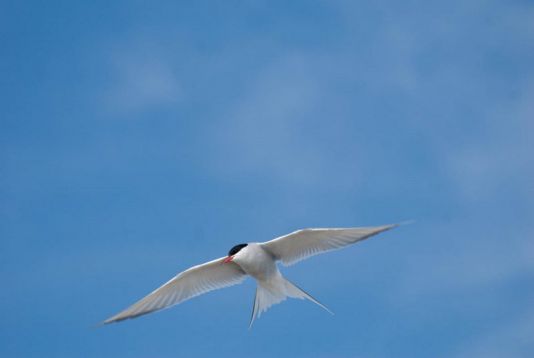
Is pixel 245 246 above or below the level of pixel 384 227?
above

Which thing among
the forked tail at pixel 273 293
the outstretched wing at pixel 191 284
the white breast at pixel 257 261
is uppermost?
the outstretched wing at pixel 191 284

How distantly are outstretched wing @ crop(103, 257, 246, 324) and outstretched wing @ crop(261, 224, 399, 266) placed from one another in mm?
837

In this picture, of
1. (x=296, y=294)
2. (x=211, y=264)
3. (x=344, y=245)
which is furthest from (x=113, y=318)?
(x=344, y=245)

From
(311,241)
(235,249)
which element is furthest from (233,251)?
(311,241)

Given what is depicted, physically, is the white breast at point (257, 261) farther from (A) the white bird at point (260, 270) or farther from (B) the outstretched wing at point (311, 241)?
(B) the outstretched wing at point (311, 241)

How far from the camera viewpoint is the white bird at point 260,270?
10.3 meters

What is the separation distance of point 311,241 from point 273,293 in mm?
954

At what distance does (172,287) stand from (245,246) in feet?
4.28

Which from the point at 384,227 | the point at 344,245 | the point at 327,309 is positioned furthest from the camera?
the point at 344,245

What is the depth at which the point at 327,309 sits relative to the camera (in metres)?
9.00

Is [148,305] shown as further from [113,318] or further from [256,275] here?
[256,275]

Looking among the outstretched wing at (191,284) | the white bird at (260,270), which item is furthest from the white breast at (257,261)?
the outstretched wing at (191,284)

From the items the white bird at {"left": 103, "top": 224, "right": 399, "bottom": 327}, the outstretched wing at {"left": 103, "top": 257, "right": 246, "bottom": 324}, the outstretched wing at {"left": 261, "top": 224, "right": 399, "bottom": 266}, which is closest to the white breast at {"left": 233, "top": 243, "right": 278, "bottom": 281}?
the white bird at {"left": 103, "top": 224, "right": 399, "bottom": 327}

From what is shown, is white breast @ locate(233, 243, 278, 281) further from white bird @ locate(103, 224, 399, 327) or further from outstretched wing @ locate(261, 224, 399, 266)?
outstretched wing @ locate(261, 224, 399, 266)
